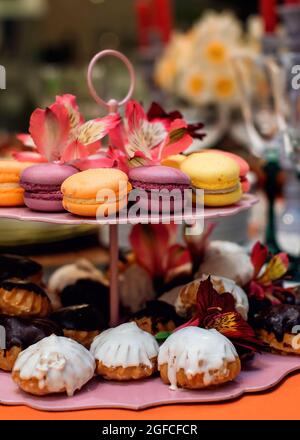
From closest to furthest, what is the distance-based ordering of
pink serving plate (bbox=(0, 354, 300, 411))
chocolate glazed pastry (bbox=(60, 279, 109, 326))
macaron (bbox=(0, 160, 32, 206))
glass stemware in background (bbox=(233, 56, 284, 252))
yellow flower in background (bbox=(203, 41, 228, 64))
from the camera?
pink serving plate (bbox=(0, 354, 300, 411)) → macaron (bbox=(0, 160, 32, 206)) → chocolate glazed pastry (bbox=(60, 279, 109, 326)) → glass stemware in background (bbox=(233, 56, 284, 252)) → yellow flower in background (bbox=(203, 41, 228, 64))

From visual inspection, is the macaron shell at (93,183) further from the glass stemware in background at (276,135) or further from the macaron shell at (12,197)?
the glass stemware in background at (276,135)

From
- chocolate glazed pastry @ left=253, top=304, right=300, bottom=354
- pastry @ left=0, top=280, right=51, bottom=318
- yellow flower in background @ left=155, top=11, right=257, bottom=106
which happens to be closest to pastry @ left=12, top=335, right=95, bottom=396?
pastry @ left=0, top=280, right=51, bottom=318

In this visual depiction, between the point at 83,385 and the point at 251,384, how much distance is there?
20 cm

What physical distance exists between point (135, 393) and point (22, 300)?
0.22m

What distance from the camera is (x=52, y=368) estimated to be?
88 centimetres

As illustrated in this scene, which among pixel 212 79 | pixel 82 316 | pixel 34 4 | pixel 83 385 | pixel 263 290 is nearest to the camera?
pixel 83 385

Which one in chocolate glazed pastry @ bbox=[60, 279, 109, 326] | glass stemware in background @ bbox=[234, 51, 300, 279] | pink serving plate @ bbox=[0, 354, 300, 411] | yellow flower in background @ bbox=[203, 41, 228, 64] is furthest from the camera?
yellow flower in background @ bbox=[203, 41, 228, 64]

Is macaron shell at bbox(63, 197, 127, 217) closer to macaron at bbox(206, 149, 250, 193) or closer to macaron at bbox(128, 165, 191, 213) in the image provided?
macaron at bbox(128, 165, 191, 213)

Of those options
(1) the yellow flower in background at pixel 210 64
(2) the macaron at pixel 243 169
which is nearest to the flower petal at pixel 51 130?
(2) the macaron at pixel 243 169

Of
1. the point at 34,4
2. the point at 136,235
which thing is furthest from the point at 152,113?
the point at 34,4

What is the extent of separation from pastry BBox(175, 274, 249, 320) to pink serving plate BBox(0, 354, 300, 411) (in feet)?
0.32

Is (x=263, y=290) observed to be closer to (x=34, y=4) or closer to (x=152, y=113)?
(x=152, y=113)

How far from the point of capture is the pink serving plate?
88cm

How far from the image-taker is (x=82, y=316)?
104 centimetres
